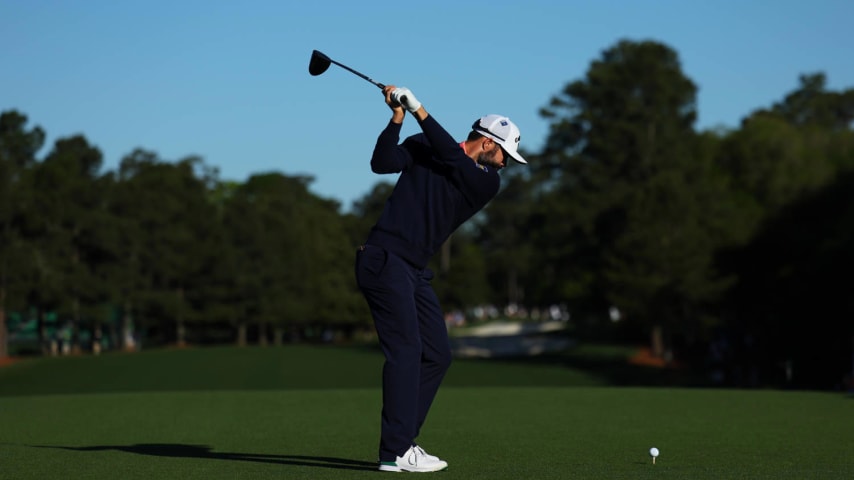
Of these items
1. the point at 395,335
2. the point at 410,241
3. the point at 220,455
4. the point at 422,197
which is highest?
the point at 422,197

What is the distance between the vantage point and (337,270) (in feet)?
313

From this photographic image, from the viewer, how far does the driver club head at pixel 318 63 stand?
941 centimetres

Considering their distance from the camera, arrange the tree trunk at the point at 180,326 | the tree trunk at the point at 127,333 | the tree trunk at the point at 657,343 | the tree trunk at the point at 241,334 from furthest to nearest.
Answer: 1. the tree trunk at the point at 241,334
2. the tree trunk at the point at 180,326
3. the tree trunk at the point at 127,333
4. the tree trunk at the point at 657,343

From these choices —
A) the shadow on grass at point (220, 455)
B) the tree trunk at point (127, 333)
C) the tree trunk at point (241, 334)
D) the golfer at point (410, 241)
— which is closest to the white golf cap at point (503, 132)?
the golfer at point (410, 241)

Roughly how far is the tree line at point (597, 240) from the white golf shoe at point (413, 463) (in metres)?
28.1

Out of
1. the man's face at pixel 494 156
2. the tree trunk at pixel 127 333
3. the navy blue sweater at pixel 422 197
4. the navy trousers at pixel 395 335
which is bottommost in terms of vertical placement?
the navy trousers at pixel 395 335

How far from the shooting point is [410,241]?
8477 mm

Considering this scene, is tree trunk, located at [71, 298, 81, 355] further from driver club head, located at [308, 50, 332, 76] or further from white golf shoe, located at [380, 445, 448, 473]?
white golf shoe, located at [380, 445, 448, 473]

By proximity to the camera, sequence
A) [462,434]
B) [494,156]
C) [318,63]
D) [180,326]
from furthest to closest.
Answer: [180,326] < [462,434] < [318,63] < [494,156]

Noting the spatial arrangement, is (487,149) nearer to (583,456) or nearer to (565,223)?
(583,456)

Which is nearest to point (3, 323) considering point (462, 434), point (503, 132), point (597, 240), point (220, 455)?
point (597, 240)

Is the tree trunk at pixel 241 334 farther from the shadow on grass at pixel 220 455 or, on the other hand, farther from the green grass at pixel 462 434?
the shadow on grass at pixel 220 455

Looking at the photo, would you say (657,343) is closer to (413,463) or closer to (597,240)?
(597,240)

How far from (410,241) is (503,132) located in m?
0.94
